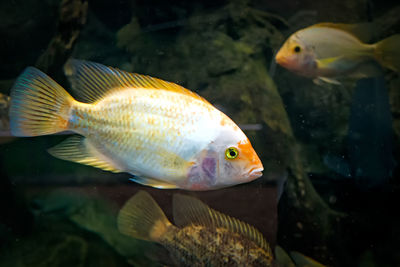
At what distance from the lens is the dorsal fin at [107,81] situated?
1194 millimetres

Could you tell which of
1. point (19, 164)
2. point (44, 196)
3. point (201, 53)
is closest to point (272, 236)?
point (201, 53)

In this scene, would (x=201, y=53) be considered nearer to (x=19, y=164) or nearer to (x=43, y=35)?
(x=43, y=35)

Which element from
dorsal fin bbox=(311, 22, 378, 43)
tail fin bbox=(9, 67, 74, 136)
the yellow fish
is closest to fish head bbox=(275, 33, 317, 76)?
dorsal fin bbox=(311, 22, 378, 43)

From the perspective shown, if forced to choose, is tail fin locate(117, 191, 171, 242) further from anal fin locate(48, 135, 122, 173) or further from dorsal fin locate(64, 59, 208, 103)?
dorsal fin locate(64, 59, 208, 103)

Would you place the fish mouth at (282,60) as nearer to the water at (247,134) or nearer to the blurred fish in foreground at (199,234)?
the water at (247,134)

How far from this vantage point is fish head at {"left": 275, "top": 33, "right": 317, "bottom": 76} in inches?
75.0

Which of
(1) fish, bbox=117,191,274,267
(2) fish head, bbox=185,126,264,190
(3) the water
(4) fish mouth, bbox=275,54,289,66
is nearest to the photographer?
(2) fish head, bbox=185,126,264,190

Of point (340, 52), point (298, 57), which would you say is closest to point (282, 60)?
point (298, 57)

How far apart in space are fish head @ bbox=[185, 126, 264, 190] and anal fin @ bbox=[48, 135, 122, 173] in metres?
0.38

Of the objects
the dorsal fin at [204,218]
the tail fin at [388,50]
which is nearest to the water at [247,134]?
the dorsal fin at [204,218]

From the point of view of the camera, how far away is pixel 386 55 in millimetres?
1872

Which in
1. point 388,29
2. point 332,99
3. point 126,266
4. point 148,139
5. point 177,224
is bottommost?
point 126,266

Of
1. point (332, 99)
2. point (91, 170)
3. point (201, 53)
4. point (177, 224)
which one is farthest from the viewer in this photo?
point (332, 99)

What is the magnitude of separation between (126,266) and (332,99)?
2066mm
